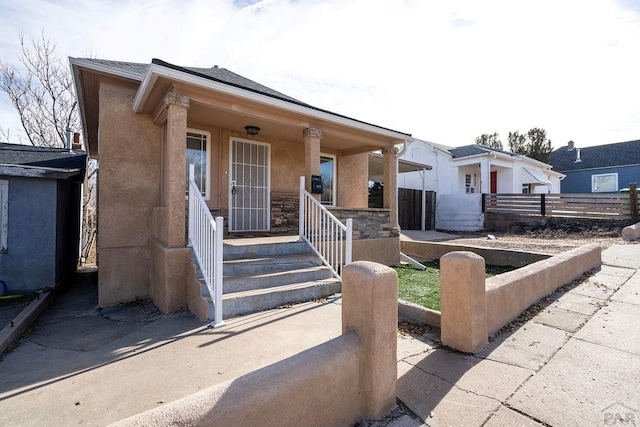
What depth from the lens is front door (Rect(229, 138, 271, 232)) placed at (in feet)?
22.7

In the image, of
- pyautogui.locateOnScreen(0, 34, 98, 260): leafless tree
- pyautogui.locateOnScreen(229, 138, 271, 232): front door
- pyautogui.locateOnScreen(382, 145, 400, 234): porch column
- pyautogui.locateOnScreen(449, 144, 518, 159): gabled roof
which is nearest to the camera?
pyautogui.locateOnScreen(229, 138, 271, 232): front door

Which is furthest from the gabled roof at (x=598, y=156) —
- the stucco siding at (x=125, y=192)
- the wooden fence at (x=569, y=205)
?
the stucco siding at (x=125, y=192)

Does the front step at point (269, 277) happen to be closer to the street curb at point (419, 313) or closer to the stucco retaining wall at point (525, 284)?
the street curb at point (419, 313)

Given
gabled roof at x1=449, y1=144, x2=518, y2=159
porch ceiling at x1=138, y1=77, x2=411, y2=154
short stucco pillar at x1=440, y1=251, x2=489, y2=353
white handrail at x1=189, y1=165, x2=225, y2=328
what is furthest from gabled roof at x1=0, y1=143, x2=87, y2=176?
gabled roof at x1=449, y1=144, x2=518, y2=159

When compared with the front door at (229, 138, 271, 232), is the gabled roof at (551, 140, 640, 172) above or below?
above

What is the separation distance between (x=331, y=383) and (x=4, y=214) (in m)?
7.12

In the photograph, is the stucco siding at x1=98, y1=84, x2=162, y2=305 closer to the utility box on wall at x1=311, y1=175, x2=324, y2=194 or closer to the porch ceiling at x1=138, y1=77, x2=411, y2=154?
the porch ceiling at x1=138, y1=77, x2=411, y2=154

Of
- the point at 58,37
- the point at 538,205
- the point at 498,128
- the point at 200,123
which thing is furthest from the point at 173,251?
the point at 498,128

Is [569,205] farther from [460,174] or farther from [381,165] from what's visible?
[381,165]

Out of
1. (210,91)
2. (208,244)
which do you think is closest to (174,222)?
(208,244)

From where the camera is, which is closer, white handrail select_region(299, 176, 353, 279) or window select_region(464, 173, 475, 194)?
white handrail select_region(299, 176, 353, 279)

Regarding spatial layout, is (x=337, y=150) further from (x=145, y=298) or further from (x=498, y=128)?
(x=498, y=128)

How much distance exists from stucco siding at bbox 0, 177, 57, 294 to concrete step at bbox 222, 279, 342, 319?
15.1 ft

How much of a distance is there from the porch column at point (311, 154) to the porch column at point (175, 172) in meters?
2.35
